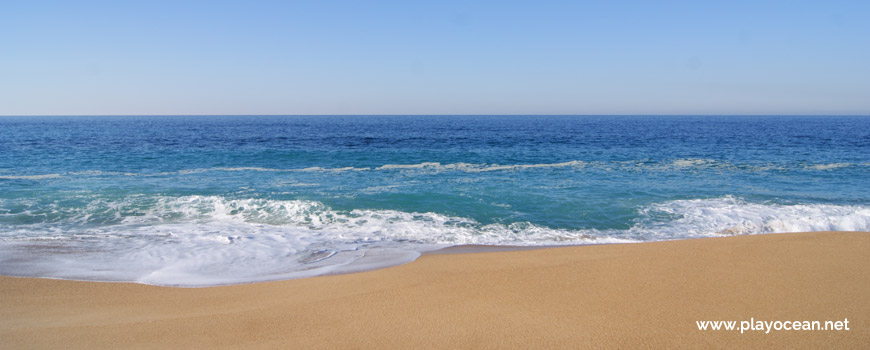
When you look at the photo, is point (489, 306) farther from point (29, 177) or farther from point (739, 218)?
point (29, 177)

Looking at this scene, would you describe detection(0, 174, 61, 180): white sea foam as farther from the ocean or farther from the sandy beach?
the sandy beach

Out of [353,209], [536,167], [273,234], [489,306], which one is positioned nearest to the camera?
[489,306]

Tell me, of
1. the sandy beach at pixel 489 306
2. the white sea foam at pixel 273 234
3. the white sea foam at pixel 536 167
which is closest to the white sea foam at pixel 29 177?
the white sea foam at pixel 536 167

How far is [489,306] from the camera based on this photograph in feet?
16.4

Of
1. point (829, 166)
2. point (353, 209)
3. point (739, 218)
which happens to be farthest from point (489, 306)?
point (829, 166)

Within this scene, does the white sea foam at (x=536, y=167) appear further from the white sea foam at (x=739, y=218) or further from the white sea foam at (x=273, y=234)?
the white sea foam at (x=739, y=218)

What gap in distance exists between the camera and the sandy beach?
4266 millimetres

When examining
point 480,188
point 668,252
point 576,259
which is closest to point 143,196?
point 480,188

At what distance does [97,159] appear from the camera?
2212 centimetres

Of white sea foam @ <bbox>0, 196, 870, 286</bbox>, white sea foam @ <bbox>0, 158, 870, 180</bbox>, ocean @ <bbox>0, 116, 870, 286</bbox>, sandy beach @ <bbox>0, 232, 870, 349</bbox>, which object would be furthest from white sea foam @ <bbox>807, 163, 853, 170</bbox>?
sandy beach @ <bbox>0, 232, 870, 349</bbox>

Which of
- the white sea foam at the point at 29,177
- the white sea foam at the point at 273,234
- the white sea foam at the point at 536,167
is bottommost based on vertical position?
the white sea foam at the point at 273,234

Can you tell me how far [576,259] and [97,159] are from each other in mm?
24064

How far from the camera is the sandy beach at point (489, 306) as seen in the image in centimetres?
427

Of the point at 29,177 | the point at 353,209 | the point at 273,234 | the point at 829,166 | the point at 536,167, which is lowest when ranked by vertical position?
the point at 273,234
